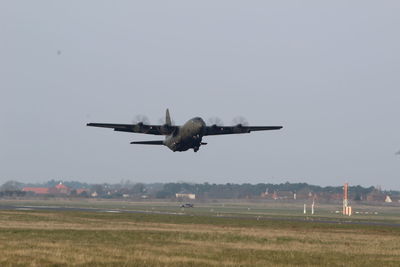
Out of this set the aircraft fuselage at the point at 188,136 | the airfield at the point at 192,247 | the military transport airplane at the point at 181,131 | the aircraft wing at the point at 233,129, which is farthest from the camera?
the aircraft wing at the point at 233,129

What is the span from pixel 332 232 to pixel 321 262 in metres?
24.5

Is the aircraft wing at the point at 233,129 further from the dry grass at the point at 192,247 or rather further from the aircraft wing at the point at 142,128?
the dry grass at the point at 192,247

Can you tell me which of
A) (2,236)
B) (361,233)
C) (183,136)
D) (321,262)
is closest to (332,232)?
(361,233)

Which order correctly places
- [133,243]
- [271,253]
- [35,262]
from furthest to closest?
1. [133,243]
2. [271,253]
3. [35,262]

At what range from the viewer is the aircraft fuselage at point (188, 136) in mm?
66125

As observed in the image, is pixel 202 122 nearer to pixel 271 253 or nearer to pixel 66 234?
pixel 66 234

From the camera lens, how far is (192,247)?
4019cm

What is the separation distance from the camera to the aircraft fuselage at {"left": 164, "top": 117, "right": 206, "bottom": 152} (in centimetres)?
6612

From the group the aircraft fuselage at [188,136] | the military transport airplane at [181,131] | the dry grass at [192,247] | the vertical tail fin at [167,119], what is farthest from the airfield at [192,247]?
the vertical tail fin at [167,119]

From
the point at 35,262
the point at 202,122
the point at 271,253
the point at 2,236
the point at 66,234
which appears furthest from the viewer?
the point at 202,122

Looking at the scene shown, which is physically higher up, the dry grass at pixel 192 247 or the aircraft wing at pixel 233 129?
the aircraft wing at pixel 233 129

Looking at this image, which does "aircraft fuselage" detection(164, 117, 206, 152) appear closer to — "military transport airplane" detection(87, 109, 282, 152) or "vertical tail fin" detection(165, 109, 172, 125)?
"military transport airplane" detection(87, 109, 282, 152)

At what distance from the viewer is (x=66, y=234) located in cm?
4781

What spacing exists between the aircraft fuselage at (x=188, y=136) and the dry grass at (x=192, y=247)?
44.7 ft
